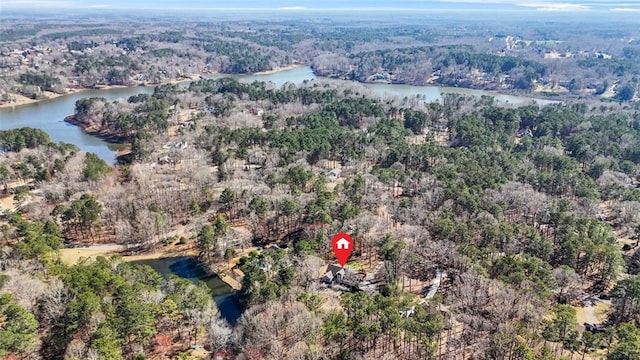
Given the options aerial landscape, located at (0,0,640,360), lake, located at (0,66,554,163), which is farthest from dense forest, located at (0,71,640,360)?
lake, located at (0,66,554,163)

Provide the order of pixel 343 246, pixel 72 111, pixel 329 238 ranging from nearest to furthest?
pixel 343 246 < pixel 329 238 < pixel 72 111

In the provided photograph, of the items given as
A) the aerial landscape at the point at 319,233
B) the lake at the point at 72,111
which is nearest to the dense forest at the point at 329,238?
the aerial landscape at the point at 319,233

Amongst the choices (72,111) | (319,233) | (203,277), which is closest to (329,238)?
(319,233)

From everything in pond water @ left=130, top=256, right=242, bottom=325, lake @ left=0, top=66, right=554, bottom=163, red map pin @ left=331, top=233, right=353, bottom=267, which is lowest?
pond water @ left=130, top=256, right=242, bottom=325

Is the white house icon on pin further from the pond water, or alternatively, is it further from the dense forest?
the pond water

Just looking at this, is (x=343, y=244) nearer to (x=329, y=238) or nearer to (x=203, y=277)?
(x=329, y=238)
